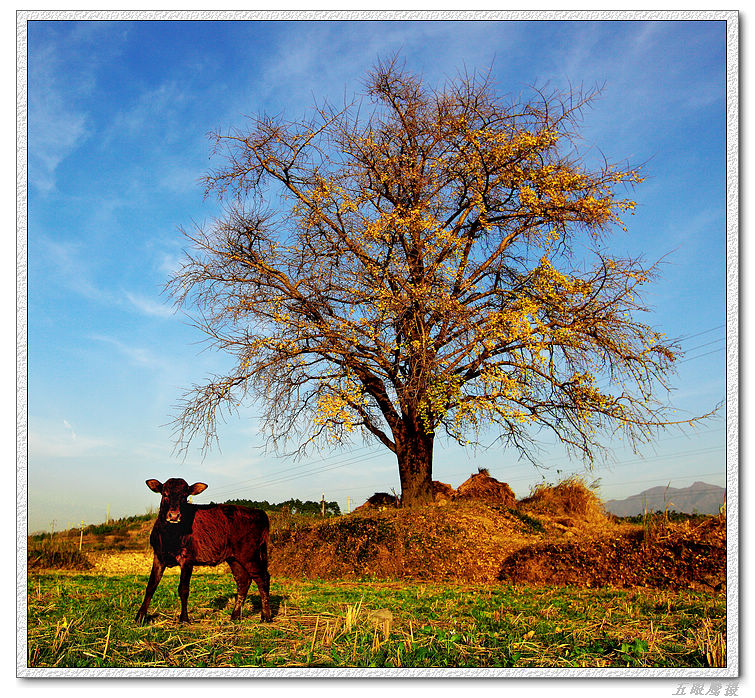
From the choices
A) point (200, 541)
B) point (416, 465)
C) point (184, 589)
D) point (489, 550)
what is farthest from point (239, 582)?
point (416, 465)

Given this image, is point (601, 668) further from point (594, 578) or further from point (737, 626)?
point (594, 578)

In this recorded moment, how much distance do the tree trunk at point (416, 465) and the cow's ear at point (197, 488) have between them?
9501 mm

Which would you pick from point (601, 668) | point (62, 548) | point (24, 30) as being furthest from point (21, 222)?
point (601, 668)

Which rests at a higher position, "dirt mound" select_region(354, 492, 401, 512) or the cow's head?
the cow's head

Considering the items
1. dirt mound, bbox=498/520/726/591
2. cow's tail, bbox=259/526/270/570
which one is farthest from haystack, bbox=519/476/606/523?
cow's tail, bbox=259/526/270/570

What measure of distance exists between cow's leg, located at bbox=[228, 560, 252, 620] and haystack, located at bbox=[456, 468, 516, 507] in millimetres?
12812

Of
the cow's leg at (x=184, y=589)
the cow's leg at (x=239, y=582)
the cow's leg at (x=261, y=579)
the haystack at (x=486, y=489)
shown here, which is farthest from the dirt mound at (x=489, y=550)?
the cow's leg at (x=184, y=589)

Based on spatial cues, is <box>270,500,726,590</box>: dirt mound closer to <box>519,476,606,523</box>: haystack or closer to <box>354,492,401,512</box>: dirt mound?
<box>354,492,401,512</box>: dirt mound

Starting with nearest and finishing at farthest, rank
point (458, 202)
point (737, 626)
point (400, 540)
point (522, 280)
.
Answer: point (737, 626), point (400, 540), point (522, 280), point (458, 202)

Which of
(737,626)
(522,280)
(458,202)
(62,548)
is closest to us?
Result: (737,626)

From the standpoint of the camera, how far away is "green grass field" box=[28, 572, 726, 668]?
6316 millimetres

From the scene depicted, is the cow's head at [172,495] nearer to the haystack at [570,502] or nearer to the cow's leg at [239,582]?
the cow's leg at [239,582]

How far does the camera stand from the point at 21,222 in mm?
7730

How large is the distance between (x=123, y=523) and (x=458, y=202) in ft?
35.3
